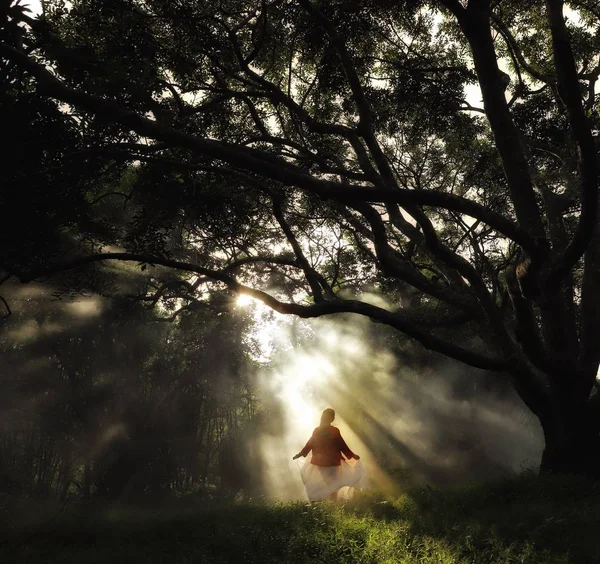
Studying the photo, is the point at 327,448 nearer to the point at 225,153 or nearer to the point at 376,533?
the point at 376,533

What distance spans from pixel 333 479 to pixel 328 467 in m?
0.23

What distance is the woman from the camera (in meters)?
10.2

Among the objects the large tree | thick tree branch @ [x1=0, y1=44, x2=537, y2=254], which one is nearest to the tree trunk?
the large tree

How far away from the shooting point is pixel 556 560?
180 inches

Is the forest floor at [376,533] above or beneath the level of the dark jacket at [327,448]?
beneath

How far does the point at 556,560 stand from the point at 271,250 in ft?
35.9

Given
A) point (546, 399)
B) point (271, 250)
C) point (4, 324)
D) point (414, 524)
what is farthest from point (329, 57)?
point (4, 324)

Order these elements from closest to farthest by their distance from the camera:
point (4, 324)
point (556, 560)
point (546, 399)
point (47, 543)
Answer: point (556, 560), point (47, 543), point (546, 399), point (4, 324)

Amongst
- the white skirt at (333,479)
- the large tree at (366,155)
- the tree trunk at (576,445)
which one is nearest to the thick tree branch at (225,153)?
the large tree at (366,155)

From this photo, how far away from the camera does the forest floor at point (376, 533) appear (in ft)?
17.0

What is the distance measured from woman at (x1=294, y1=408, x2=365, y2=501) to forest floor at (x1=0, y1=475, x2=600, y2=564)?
4.88 ft

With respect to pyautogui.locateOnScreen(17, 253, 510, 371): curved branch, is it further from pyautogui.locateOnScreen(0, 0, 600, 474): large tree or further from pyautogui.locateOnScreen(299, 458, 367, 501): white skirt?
pyautogui.locateOnScreen(299, 458, 367, 501): white skirt

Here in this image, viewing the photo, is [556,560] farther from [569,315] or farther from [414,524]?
[569,315]

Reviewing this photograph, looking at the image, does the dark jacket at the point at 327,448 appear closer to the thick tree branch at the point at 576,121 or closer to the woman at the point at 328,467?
the woman at the point at 328,467
